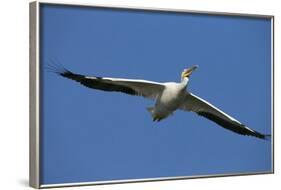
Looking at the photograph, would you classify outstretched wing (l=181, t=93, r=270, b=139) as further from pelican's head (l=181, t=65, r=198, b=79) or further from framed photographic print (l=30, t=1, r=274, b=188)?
pelican's head (l=181, t=65, r=198, b=79)

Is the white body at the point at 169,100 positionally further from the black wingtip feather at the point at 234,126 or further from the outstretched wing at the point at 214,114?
the black wingtip feather at the point at 234,126

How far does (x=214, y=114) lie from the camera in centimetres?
504

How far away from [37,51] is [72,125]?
1.68 feet

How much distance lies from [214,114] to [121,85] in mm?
769

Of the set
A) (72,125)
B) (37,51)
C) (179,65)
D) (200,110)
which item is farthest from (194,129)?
(37,51)

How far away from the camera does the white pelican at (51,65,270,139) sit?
457 centimetres

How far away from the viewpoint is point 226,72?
511cm

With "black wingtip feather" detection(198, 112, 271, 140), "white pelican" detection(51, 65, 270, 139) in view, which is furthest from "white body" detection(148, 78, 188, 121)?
"black wingtip feather" detection(198, 112, 271, 140)

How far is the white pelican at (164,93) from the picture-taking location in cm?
457

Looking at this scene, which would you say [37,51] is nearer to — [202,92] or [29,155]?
[29,155]

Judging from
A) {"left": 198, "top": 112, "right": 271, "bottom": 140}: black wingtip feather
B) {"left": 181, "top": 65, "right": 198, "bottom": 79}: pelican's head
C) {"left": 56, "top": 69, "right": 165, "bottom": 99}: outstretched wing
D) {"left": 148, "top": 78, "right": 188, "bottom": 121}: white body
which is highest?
{"left": 181, "top": 65, "right": 198, "bottom": 79}: pelican's head

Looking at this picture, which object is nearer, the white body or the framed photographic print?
the framed photographic print

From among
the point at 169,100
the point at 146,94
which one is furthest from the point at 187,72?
the point at 146,94

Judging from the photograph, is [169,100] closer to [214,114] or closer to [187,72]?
[187,72]
